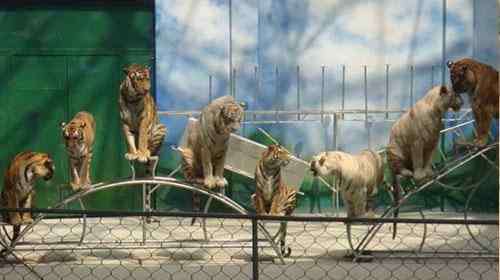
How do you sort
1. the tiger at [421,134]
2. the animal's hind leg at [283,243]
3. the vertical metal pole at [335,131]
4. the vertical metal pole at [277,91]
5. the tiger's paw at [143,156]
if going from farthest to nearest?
1. the vertical metal pole at [277,91]
2. the vertical metal pole at [335,131]
3. the animal's hind leg at [283,243]
4. the tiger's paw at [143,156]
5. the tiger at [421,134]

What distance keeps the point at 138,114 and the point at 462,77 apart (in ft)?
7.72

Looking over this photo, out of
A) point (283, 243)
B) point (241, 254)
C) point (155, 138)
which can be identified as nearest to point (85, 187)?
point (155, 138)

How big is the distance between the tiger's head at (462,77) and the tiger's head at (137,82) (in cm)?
221

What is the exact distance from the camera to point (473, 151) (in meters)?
7.04

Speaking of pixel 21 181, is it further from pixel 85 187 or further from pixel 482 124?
pixel 482 124

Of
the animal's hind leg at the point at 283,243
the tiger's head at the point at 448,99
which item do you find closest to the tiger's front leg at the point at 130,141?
the animal's hind leg at the point at 283,243

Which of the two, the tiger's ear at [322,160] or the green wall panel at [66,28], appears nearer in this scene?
the tiger's ear at [322,160]

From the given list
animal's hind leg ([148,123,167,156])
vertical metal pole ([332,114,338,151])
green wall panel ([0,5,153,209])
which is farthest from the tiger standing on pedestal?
green wall panel ([0,5,153,209])

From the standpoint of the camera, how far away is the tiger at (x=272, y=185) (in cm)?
703

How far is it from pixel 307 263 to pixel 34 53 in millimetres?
3868

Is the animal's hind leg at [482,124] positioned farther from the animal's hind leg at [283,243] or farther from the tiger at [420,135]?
the animal's hind leg at [283,243]

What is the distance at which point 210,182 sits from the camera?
709 centimetres

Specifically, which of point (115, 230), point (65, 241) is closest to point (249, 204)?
point (115, 230)

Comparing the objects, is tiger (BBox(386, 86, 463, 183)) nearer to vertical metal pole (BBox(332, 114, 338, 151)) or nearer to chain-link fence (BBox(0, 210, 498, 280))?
chain-link fence (BBox(0, 210, 498, 280))
